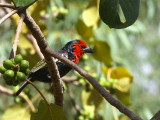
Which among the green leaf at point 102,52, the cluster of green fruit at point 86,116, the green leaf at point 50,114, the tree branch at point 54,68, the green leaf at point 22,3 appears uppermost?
the green leaf at point 22,3

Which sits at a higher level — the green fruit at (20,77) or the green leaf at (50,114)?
the green fruit at (20,77)

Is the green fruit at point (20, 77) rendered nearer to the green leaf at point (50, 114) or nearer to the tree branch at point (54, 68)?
the tree branch at point (54, 68)

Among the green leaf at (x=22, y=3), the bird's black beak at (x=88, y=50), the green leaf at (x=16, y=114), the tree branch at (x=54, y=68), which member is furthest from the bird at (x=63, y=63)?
the green leaf at (x=22, y=3)

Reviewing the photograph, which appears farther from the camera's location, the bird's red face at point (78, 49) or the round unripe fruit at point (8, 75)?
the bird's red face at point (78, 49)

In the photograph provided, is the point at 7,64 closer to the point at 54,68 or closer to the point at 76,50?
the point at 54,68

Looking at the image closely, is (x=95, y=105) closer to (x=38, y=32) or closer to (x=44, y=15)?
(x=44, y=15)

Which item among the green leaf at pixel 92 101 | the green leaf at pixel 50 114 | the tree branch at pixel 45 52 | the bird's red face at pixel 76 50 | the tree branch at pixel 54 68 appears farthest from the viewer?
the bird's red face at pixel 76 50
